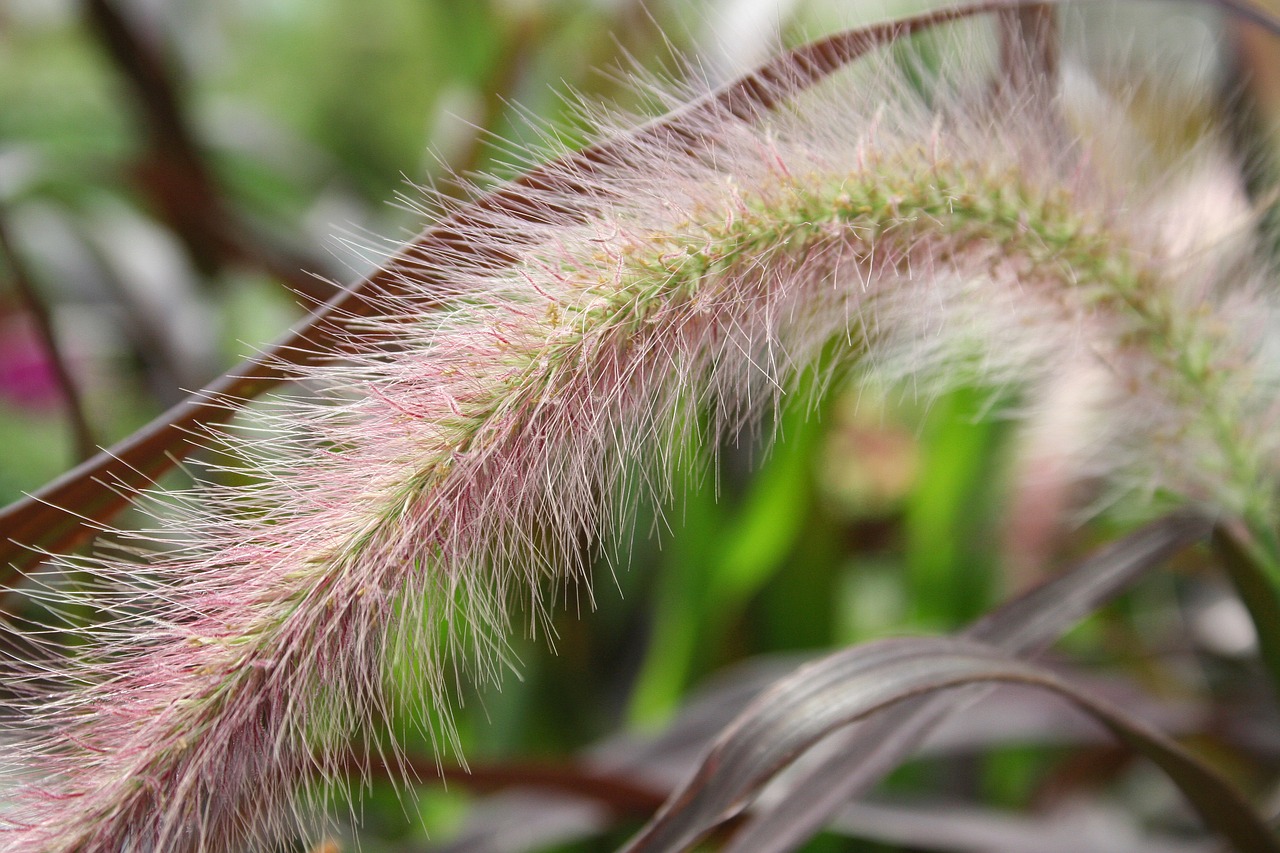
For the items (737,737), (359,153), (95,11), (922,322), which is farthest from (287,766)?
(359,153)

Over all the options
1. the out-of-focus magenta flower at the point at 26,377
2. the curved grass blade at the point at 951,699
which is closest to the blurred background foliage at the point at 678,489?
the out-of-focus magenta flower at the point at 26,377

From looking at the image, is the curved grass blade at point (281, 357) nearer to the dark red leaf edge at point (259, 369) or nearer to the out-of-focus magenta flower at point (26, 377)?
the dark red leaf edge at point (259, 369)

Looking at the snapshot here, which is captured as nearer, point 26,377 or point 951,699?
point 951,699

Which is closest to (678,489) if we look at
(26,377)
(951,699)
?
(951,699)

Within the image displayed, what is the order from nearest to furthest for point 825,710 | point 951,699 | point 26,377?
point 825,710, point 951,699, point 26,377

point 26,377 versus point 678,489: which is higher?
point 26,377

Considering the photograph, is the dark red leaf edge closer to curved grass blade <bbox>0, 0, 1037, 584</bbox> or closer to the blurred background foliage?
curved grass blade <bbox>0, 0, 1037, 584</bbox>

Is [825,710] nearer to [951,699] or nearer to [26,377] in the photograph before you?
[951,699]
